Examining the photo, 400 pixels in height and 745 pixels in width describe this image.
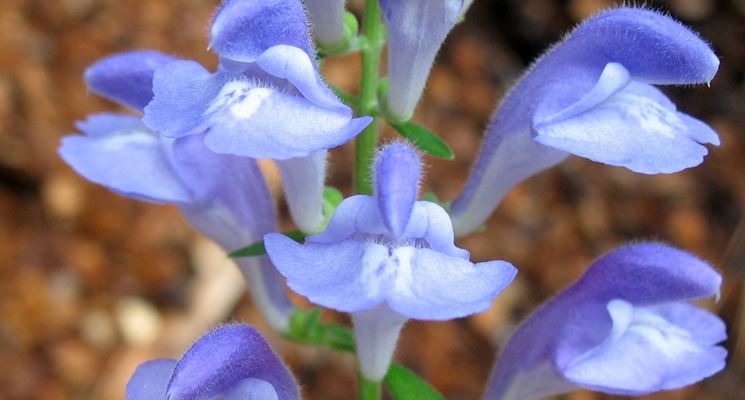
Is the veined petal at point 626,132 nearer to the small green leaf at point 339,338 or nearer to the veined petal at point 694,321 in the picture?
the veined petal at point 694,321

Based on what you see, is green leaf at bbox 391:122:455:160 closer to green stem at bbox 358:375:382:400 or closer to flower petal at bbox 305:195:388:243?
flower petal at bbox 305:195:388:243

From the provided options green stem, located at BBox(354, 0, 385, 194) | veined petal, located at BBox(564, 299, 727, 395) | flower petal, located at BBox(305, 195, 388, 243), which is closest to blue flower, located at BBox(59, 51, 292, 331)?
green stem, located at BBox(354, 0, 385, 194)

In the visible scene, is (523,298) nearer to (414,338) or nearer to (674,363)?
(414,338)

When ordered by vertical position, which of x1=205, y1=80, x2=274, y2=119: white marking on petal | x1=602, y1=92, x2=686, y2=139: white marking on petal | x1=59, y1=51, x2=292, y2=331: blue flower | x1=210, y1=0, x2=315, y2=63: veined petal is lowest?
x1=59, y1=51, x2=292, y2=331: blue flower

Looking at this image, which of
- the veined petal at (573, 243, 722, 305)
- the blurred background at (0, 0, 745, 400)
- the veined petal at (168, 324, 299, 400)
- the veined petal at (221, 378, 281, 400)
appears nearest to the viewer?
the veined petal at (168, 324, 299, 400)

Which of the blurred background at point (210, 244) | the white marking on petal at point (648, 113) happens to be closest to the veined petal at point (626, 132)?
the white marking on petal at point (648, 113)

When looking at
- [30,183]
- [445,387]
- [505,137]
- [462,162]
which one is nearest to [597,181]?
[462,162]
